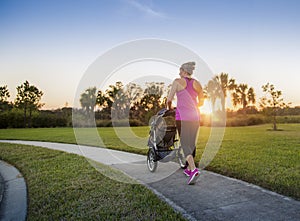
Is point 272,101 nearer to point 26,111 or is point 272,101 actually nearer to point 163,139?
point 163,139

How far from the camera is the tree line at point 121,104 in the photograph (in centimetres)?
607

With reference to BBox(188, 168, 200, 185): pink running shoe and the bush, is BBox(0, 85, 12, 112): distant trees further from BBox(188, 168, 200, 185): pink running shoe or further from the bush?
BBox(188, 168, 200, 185): pink running shoe

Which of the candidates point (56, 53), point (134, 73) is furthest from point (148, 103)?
point (56, 53)

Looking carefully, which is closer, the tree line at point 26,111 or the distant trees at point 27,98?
the tree line at point 26,111

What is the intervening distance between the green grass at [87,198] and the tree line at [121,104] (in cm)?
194

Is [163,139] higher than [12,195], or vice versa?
[163,139]

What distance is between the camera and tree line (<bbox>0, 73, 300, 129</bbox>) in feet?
19.9

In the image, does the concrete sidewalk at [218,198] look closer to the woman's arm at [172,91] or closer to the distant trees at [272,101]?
the woman's arm at [172,91]

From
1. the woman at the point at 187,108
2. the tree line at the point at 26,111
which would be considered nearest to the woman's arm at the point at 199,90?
the woman at the point at 187,108

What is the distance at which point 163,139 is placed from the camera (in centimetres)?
453

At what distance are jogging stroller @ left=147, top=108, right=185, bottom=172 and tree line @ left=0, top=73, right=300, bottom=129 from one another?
3.44ft

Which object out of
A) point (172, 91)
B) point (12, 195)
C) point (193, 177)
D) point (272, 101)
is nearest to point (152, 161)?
point (193, 177)

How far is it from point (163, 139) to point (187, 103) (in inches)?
38.8

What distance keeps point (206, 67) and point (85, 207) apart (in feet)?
11.5
